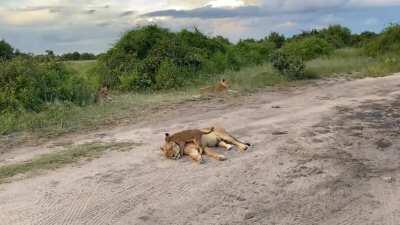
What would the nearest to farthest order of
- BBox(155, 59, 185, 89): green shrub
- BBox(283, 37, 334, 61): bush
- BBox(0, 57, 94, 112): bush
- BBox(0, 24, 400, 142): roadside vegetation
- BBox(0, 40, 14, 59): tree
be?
BBox(0, 24, 400, 142): roadside vegetation, BBox(0, 57, 94, 112): bush, BBox(155, 59, 185, 89): green shrub, BBox(0, 40, 14, 59): tree, BBox(283, 37, 334, 61): bush

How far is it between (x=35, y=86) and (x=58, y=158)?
4.59 metres

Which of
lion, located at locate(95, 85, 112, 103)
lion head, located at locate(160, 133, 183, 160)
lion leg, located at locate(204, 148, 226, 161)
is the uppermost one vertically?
lion, located at locate(95, 85, 112, 103)

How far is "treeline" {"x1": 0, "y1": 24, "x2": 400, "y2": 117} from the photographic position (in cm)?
1159

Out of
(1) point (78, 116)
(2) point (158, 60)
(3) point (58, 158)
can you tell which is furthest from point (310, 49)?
(3) point (58, 158)

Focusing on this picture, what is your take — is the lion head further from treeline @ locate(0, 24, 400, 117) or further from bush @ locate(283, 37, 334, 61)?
bush @ locate(283, 37, 334, 61)

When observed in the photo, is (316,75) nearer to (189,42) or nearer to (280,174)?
(189,42)

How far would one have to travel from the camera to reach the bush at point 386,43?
23.3 m

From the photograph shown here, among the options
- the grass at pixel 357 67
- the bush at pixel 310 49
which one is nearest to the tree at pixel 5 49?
the grass at pixel 357 67

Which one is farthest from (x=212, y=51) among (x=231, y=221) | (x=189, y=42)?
(x=231, y=221)

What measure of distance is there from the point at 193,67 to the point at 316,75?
3.66m

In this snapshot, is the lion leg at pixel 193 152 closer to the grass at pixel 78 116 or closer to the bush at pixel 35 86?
the grass at pixel 78 116

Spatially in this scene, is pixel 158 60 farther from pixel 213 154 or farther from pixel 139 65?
pixel 213 154

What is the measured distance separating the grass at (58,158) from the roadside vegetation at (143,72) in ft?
4.82

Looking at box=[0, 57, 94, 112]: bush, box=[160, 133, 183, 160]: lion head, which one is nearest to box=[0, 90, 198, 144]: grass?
box=[0, 57, 94, 112]: bush
